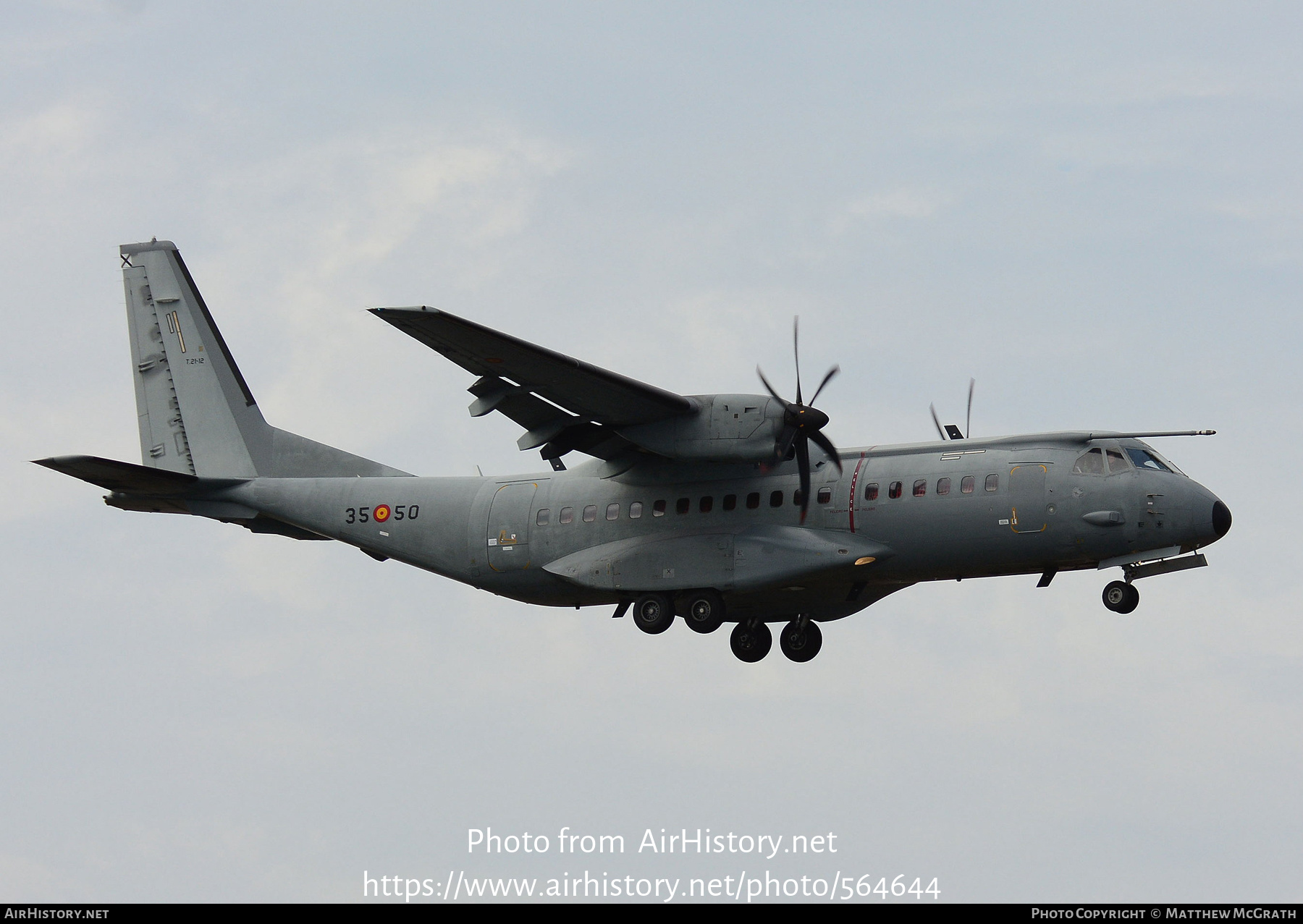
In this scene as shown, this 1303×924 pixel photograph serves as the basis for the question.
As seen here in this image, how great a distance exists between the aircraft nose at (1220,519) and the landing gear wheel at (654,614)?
8.42m

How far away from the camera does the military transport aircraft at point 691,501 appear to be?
23.3 m

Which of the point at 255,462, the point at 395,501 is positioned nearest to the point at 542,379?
the point at 395,501

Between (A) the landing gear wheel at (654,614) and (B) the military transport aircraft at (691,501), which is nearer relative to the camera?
(B) the military transport aircraft at (691,501)

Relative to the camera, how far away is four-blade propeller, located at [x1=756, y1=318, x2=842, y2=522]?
78.5ft

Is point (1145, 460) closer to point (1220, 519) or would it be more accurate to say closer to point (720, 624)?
point (1220, 519)

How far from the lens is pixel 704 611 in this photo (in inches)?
999

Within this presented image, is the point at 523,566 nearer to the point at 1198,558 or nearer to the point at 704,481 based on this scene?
the point at 704,481

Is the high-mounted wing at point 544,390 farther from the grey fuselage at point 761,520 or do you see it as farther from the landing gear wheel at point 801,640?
the landing gear wheel at point 801,640

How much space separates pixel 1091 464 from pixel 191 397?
1680cm

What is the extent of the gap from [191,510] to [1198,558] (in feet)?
56.8

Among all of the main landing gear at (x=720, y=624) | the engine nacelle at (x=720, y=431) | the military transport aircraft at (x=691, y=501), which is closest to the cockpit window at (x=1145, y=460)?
the military transport aircraft at (x=691, y=501)

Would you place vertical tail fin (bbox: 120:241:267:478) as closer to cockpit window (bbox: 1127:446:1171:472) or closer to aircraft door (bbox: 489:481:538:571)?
aircraft door (bbox: 489:481:538:571)

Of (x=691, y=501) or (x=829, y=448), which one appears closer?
(x=829, y=448)

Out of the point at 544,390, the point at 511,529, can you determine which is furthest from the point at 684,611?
the point at 544,390
